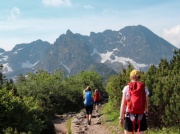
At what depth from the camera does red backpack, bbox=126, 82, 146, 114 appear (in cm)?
790

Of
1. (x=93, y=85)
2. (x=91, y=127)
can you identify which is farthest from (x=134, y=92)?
(x=93, y=85)

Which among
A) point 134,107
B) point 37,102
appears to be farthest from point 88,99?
point 134,107

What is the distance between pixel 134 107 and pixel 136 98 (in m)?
0.23

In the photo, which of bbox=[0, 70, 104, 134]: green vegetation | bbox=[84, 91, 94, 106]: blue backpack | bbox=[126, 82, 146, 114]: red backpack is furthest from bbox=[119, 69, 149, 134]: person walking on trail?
bbox=[84, 91, 94, 106]: blue backpack

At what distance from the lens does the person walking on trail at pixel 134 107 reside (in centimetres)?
791

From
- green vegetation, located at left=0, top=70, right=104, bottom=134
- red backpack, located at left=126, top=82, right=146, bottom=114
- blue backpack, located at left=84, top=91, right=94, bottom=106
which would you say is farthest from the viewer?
blue backpack, located at left=84, top=91, right=94, bottom=106

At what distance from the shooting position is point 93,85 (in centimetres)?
7300

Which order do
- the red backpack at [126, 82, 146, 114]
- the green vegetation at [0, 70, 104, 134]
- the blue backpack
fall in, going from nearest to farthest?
the red backpack at [126, 82, 146, 114] < the green vegetation at [0, 70, 104, 134] < the blue backpack

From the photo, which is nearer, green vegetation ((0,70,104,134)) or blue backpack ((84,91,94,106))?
green vegetation ((0,70,104,134))

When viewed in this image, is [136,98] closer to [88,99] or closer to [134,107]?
[134,107]

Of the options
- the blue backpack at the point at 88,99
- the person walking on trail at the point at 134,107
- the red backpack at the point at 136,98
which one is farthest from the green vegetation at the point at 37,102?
the red backpack at the point at 136,98

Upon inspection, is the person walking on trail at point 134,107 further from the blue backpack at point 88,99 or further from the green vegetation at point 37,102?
the blue backpack at point 88,99

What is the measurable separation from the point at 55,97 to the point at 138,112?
33290mm

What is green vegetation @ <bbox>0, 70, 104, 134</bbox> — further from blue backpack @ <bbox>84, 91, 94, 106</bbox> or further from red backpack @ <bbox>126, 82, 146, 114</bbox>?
red backpack @ <bbox>126, 82, 146, 114</bbox>
